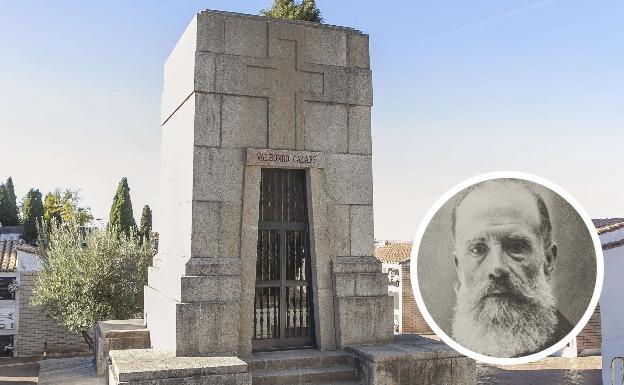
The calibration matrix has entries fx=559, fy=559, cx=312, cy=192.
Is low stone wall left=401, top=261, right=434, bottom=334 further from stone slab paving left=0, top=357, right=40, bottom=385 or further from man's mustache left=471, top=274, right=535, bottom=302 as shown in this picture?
man's mustache left=471, top=274, right=535, bottom=302

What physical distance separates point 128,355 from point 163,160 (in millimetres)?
4000

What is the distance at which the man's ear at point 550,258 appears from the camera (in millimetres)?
2834

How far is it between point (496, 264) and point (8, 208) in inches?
2369

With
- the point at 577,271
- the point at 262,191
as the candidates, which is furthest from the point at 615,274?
the point at 577,271

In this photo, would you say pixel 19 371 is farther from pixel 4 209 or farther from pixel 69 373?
pixel 4 209

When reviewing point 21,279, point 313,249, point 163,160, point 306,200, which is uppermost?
point 163,160

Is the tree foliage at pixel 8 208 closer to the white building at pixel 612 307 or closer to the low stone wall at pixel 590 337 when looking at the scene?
the low stone wall at pixel 590 337

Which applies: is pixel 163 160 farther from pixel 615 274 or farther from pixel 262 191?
pixel 615 274

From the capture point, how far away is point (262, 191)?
369 inches

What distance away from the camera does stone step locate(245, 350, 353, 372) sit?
8414mm

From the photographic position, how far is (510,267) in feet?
9.12

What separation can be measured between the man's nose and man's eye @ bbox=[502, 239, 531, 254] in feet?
0.12

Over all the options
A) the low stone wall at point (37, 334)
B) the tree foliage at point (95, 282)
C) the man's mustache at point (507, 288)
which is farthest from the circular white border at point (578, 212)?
the low stone wall at point (37, 334)

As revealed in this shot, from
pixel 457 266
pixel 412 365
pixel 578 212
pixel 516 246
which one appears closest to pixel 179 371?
pixel 412 365
